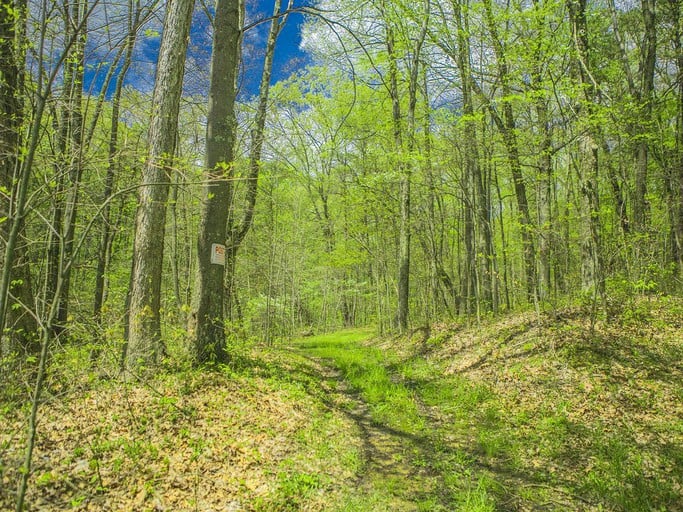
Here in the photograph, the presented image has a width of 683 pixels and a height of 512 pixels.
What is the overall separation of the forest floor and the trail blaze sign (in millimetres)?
1663

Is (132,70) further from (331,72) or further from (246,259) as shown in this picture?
(331,72)

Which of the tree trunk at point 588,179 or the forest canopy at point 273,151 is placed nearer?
the forest canopy at point 273,151

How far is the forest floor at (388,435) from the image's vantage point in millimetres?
3357

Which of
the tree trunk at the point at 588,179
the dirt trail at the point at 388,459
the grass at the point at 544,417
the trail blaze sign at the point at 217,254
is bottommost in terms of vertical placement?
the dirt trail at the point at 388,459

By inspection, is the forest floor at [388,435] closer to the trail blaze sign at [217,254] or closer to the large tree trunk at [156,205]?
the large tree trunk at [156,205]

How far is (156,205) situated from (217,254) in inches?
45.0

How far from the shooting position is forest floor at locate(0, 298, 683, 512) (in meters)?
3.36

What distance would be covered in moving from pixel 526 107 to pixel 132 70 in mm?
11001

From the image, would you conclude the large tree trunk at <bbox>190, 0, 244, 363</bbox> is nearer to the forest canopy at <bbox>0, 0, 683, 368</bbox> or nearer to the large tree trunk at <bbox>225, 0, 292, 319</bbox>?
the forest canopy at <bbox>0, 0, 683, 368</bbox>

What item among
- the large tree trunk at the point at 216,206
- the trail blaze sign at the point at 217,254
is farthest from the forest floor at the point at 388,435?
the trail blaze sign at the point at 217,254

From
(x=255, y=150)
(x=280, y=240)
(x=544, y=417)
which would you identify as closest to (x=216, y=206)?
(x=255, y=150)

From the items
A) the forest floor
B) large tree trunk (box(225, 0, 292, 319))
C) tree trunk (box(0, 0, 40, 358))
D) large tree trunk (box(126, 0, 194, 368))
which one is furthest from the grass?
tree trunk (box(0, 0, 40, 358))

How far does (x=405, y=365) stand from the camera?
8695mm

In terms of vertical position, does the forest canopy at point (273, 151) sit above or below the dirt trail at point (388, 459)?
above
